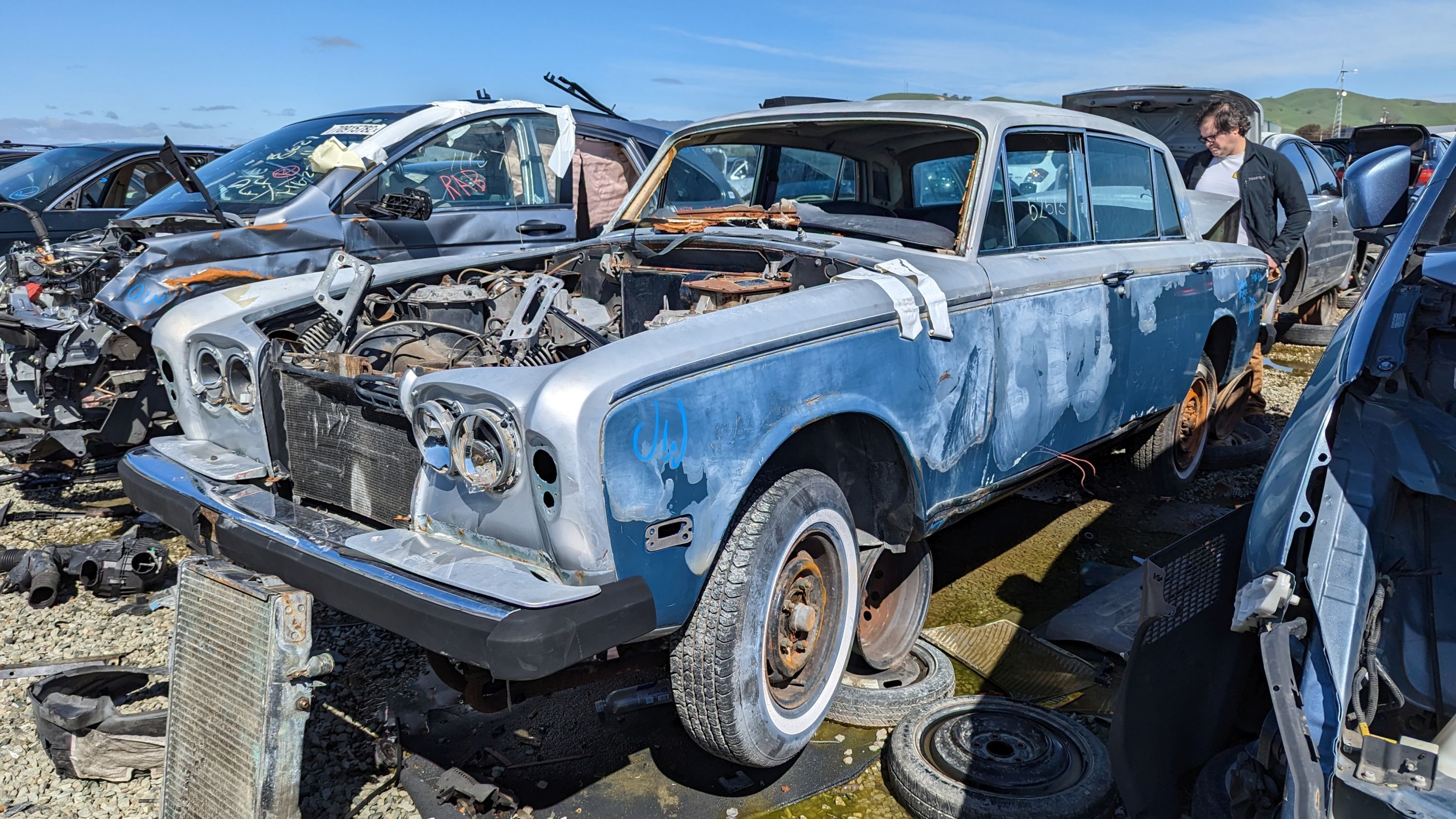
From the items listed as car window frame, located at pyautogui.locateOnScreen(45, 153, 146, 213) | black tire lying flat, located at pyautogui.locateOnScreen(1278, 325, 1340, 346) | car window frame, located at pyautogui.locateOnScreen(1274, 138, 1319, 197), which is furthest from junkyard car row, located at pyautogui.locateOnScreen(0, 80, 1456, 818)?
car window frame, located at pyautogui.locateOnScreen(1274, 138, 1319, 197)

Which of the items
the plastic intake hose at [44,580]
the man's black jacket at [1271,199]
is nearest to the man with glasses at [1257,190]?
the man's black jacket at [1271,199]

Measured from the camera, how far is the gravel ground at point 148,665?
104 inches

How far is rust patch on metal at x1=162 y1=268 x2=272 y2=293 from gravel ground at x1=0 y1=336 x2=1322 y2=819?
117 centimetres

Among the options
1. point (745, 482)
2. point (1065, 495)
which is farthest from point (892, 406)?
point (1065, 495)

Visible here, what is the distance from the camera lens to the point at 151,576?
401cm

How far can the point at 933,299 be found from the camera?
287cm

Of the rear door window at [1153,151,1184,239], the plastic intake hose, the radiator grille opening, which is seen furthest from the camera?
the rear door window at [1153,151,1184,239]

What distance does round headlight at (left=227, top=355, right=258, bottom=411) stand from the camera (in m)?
3.02

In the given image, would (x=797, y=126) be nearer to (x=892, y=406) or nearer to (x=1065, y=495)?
(x=892, y=406)

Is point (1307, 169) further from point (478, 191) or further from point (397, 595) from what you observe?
point (397, 595)

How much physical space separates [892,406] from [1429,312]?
127 centimetres

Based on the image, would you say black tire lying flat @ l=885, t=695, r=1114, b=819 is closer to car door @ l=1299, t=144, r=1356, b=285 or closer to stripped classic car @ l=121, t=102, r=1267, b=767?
stripped classic car @ l=121, t=102, r=1267, b=767

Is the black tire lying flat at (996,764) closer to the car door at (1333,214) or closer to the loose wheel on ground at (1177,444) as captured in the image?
the loose wheel on ground at (1177,444)

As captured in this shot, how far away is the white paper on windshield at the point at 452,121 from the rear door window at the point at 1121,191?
3.37m
